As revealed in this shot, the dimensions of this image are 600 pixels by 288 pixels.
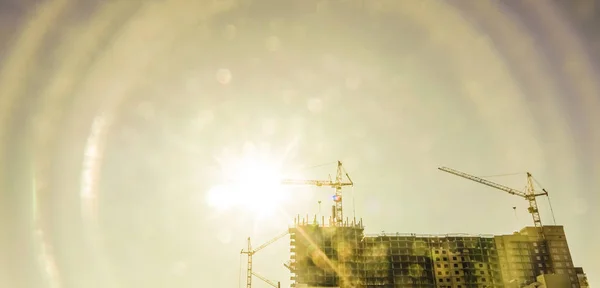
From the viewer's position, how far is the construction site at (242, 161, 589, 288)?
99.6 m

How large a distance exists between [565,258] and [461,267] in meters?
32.6

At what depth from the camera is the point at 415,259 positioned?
10450 centimetres

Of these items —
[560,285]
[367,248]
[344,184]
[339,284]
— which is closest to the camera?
[560,285]

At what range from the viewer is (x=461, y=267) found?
345 ft

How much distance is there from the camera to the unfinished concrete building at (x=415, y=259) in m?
99.5

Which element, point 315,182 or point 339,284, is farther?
point 315,182

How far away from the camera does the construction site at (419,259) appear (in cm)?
9956

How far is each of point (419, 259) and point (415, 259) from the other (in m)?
1.25

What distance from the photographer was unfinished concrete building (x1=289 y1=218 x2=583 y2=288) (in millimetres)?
99500

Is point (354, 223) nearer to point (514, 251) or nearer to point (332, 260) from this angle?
point (332, 260)

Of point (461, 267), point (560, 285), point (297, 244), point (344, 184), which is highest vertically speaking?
point (344, 184)

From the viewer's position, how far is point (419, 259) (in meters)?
105

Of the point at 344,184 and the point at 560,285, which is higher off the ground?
the point at 344,184

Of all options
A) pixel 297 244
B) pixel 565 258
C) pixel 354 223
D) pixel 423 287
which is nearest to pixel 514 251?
pixel 565 258
